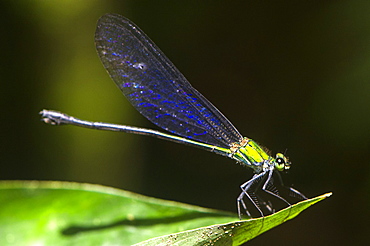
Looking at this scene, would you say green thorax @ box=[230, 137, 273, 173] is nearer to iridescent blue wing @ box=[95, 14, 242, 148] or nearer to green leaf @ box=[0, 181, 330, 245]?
iridescent blue wing @ box=[95, 14, 242, 148]

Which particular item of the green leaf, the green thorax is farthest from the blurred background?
the green leaf

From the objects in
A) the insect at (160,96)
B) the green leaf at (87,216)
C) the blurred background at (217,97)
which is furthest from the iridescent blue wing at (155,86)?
the green leaf at (87,216)

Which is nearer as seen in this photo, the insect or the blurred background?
the insect

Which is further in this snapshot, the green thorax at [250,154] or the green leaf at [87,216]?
the green thorax at [250,154]

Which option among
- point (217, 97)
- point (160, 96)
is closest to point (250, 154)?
point (160, 96)

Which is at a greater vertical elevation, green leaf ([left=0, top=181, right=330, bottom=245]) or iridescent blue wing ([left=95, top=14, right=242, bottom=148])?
iridescent blue wing ([left=95, top=14, right=242, bottom=148])

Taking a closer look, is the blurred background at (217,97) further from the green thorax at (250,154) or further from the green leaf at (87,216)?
the green leaf at (87,216)
